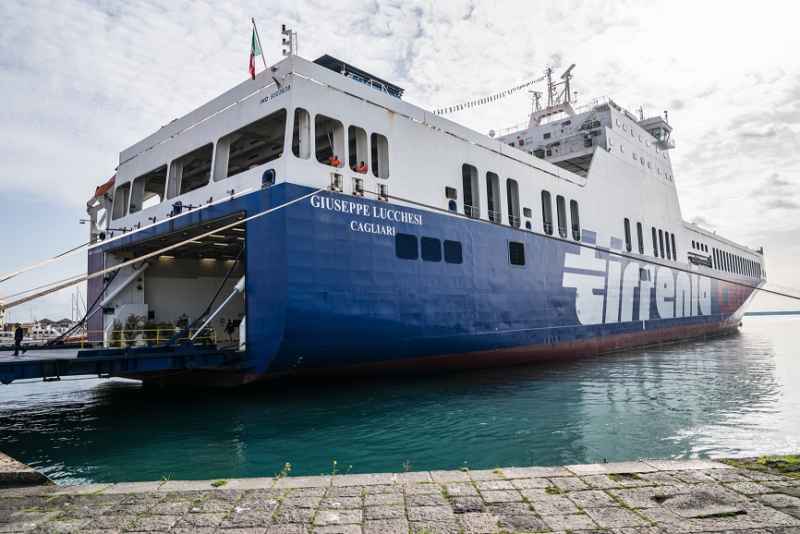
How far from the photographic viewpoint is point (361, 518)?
336cm

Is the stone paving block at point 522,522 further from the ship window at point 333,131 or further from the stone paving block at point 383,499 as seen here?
the ship window at point 333,131

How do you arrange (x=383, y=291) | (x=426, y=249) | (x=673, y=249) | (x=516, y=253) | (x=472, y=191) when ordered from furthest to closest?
(x=673, y=249) < (x=516, y=253) < (x=472, y=191) < (x=426, y=249) < (x=383, y=291)

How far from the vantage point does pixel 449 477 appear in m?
4.21

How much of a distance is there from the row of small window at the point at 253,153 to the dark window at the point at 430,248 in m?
1.86

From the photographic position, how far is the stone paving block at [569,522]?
3.14 meters

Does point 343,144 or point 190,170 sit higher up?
point 190,170

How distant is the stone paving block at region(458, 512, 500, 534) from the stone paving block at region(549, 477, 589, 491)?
2.69 ft

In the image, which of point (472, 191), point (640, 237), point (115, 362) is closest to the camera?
point (115, 362)

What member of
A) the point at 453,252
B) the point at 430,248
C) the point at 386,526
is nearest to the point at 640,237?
the point at 453,252

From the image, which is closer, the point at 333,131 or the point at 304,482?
the point at 304,482

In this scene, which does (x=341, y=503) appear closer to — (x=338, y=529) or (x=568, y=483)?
(x=338, y=529)

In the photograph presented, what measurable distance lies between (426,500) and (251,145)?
12347 mm

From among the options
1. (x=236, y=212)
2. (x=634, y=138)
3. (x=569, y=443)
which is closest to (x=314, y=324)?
(x=236, y=212)

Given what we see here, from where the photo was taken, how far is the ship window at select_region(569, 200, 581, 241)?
18250 millimetres
